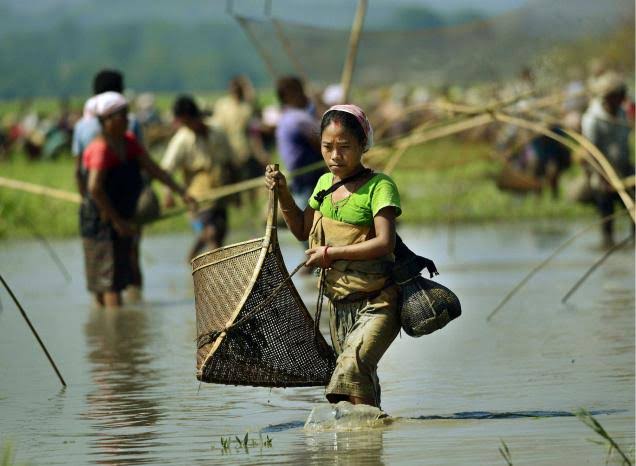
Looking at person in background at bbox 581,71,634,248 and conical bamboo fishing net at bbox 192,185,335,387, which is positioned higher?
person in background at bbox 581,71,634,248

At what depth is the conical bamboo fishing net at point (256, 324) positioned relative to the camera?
706 centimetres

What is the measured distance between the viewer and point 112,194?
1214 cm

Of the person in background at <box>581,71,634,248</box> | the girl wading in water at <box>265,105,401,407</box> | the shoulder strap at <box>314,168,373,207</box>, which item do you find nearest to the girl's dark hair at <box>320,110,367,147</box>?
the girl wading in water at <box>265,105,401,407</box>

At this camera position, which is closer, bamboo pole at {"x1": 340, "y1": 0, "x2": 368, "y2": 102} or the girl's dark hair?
the girl's dark hair

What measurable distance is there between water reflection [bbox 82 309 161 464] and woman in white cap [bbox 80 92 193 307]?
10.7 inches

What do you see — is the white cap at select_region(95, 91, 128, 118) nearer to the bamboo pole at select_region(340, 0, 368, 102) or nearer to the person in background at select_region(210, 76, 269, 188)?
the bamboo pole at select_region(340, 0, 368, 102)

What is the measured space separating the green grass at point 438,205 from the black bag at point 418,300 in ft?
34.8

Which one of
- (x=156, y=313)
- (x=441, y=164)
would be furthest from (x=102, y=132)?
(x=441, y=164)

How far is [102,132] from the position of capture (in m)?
11.9

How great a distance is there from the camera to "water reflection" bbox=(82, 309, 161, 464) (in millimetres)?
7059

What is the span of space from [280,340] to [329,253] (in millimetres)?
443

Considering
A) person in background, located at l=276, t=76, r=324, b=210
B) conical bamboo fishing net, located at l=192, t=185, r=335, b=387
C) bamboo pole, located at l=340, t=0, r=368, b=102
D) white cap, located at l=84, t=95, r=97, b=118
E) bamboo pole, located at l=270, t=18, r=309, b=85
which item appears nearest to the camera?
conical bamboo fishing net, located at l=192, t=185, r=335, b=387

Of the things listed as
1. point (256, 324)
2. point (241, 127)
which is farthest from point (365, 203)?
point (241, 127)

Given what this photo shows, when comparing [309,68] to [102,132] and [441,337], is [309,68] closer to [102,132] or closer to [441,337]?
[102,132]
